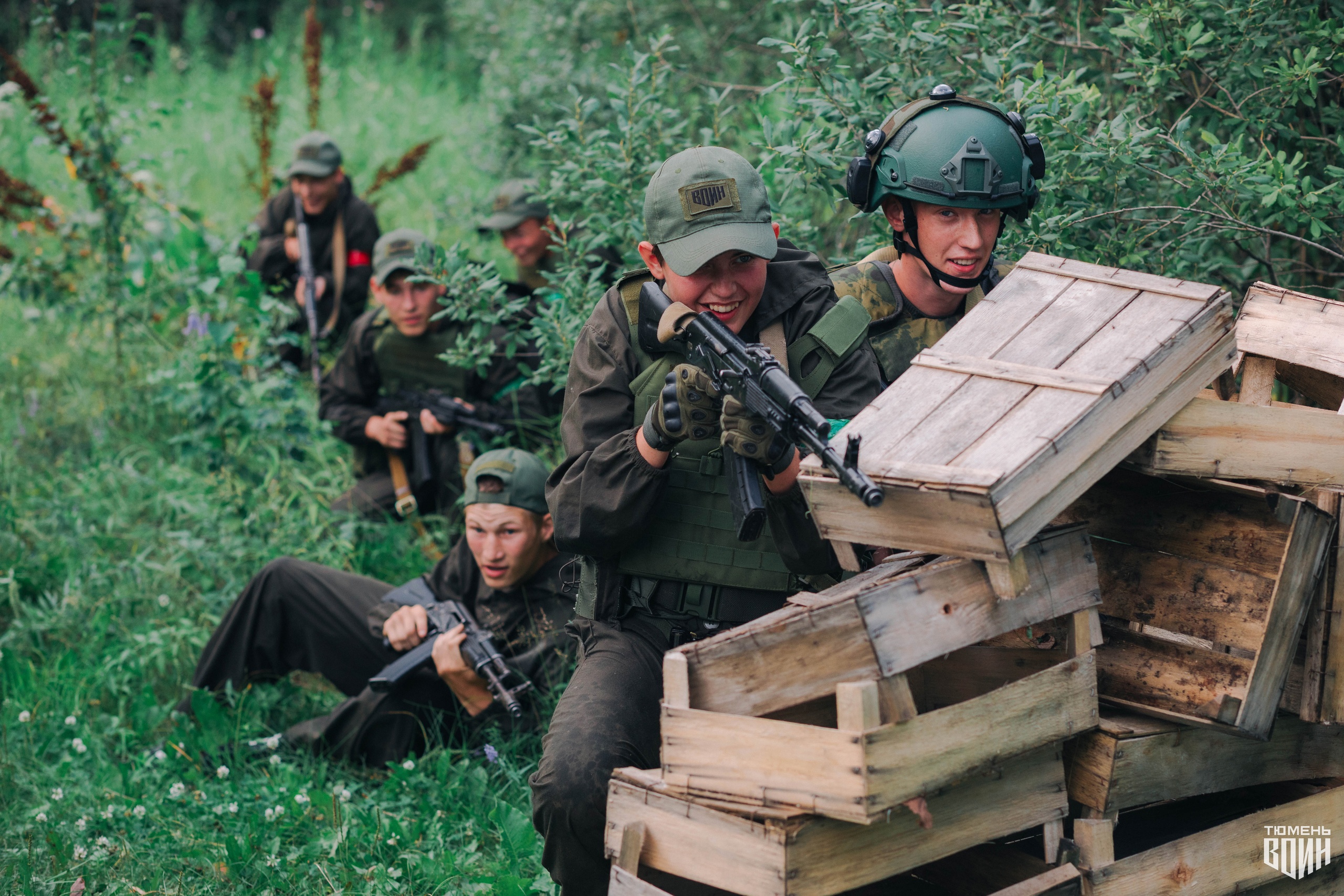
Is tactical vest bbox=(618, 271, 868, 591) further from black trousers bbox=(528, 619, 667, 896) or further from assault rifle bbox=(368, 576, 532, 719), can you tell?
assault rifle bbox=(368, 576, 532, 719)

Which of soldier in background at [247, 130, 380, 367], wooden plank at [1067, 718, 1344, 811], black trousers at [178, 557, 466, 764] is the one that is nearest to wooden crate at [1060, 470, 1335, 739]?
wooden plank at [1067, 718, 1344, 811]

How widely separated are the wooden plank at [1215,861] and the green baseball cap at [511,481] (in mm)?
2753

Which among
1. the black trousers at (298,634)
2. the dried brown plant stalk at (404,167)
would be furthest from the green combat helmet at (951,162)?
the dried brown plant stalk at (404,167)

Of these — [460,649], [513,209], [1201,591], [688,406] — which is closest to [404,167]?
[513,209]

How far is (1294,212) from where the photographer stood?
412 centimetres

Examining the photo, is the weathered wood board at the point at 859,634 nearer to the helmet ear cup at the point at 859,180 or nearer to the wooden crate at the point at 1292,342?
the wooden crate at the point at 1292,342

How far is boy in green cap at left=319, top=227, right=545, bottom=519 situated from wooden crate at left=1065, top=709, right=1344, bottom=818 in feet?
13.5

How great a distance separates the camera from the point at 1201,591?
314 centimetres

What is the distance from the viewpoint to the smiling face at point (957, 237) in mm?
3764

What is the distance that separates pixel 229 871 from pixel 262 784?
0.58m

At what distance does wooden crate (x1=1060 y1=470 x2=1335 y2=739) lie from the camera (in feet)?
9.73

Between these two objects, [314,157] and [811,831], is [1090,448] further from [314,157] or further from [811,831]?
[314,157]

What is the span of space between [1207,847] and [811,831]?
3.70 ft

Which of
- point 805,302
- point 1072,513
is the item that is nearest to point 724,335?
point 805,302
